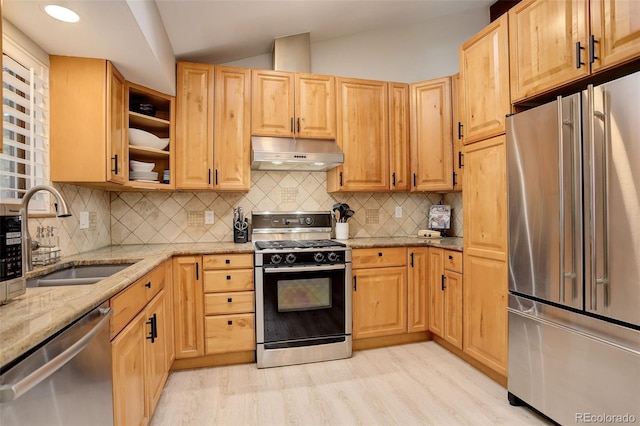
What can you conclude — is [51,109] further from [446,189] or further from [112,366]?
[446,189]

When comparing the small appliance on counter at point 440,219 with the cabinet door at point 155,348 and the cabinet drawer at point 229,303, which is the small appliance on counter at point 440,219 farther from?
the cabinet door at point 155,348

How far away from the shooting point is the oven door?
252cm

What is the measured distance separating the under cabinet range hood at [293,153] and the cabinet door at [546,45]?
4.60 feet

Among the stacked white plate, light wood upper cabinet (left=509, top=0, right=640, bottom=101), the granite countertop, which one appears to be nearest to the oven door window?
the granite countertop

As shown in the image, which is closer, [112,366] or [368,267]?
[112,366]

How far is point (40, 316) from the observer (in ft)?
3.00

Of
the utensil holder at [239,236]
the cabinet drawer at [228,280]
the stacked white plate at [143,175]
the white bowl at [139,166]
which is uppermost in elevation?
the white bowl at [139,166]

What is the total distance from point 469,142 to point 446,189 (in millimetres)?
724

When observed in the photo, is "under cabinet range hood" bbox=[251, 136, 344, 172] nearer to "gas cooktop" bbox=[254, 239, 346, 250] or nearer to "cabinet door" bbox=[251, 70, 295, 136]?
"cabinet door" bbox=[251, 70, 295, 136]

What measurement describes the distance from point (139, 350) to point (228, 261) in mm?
983

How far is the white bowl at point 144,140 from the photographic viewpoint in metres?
2.51

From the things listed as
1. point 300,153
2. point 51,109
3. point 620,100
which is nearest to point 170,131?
point 51,109

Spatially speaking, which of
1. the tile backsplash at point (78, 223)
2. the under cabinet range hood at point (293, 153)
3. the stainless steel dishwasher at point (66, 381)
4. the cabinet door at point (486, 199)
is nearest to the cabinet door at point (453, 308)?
the cabinet door at point (486, 199)

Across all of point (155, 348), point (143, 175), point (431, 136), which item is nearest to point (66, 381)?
point (155, 348)
